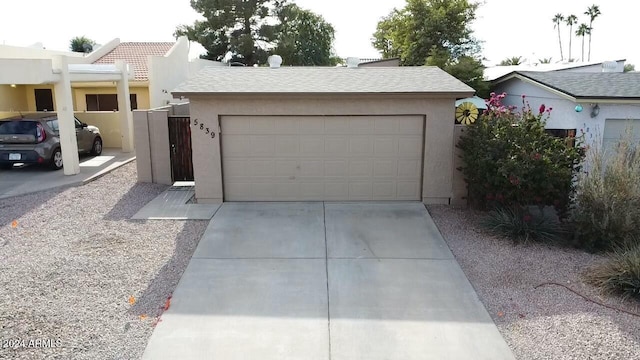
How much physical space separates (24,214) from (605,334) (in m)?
10.3

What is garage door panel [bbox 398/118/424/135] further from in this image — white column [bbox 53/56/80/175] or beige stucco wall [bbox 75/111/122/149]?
beige stucco wall [bbox 75/111/122/149]

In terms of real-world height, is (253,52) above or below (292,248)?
above

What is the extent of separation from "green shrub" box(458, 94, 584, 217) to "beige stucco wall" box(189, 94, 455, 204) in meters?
1.01

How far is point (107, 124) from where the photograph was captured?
19.2 meters

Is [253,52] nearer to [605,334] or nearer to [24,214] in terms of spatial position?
[24,214]

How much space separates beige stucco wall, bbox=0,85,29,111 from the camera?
2088 cm

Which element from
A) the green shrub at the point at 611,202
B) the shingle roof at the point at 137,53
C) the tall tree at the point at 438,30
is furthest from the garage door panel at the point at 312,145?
the tall tree at the point at 438,30

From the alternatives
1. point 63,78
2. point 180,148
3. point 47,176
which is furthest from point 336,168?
point 47,176

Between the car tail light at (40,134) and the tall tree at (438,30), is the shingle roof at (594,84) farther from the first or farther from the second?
the tall tree at (438,30)

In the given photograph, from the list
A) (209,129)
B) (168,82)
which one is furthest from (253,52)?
(209,129)

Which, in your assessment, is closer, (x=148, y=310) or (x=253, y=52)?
(x=148, y=310)

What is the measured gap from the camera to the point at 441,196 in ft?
36.0

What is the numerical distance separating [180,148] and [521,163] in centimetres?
810

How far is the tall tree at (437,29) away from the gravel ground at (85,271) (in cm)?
2527
